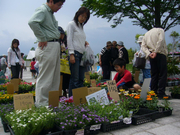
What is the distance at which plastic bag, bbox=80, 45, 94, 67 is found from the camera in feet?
11.4

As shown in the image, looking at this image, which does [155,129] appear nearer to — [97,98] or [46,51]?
[97,98]

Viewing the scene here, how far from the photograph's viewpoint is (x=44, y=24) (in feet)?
8.89

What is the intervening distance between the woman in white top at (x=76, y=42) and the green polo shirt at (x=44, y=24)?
48 cm

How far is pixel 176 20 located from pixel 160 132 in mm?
8216

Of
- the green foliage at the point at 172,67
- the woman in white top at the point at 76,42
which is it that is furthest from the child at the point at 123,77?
the green foliage at the point at 172,67

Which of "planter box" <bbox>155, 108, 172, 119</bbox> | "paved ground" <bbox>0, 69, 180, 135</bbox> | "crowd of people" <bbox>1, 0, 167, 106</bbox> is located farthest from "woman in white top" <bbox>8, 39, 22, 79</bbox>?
"planter box" <bbox>155, 108, 172, 119</bbox>

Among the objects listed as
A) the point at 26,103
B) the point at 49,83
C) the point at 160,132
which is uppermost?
the point at 49,83

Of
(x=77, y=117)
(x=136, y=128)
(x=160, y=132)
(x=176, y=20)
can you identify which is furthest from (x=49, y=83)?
(x=176, y=20)

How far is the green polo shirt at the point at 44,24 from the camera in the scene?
2.52m

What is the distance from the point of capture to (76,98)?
104 inches

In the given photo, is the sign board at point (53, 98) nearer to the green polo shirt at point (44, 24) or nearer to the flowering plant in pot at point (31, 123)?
the flowering plant in pot at point (31, 123)

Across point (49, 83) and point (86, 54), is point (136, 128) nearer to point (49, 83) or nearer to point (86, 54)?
point (49, 83)

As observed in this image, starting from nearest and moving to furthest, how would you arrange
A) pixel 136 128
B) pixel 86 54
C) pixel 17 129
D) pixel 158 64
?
pixel 17 129 → pixel 136 128 → pixel 86 54 → pixel 158 64

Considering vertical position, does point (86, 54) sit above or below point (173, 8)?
below
